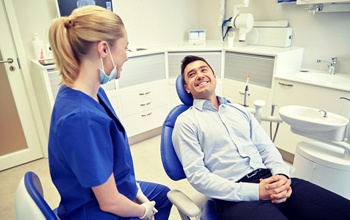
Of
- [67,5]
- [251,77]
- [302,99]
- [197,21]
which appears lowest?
[302,99]

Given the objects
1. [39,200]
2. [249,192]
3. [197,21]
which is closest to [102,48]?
[39,200]

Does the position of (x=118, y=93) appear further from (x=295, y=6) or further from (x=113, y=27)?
(x=295, y=6)

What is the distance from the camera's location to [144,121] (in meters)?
2.72

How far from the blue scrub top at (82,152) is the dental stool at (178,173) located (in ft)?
0.86

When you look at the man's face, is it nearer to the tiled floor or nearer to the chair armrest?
the chair armrest

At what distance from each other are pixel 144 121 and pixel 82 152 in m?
1.93

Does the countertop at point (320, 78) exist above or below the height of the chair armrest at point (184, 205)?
above

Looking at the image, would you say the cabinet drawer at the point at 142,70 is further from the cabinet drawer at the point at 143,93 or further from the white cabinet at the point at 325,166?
the white cabinet at the point at 325,166

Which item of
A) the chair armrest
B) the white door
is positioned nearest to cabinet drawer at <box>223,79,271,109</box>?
the chair armrest

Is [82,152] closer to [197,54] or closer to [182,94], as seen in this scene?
[182,94]

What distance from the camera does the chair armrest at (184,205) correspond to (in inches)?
39.1

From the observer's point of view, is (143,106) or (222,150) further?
(143,106)

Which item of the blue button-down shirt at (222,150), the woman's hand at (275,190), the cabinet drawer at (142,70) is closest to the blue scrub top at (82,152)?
the blue button-down shirt at (222,150)

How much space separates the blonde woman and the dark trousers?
45 centimetres
